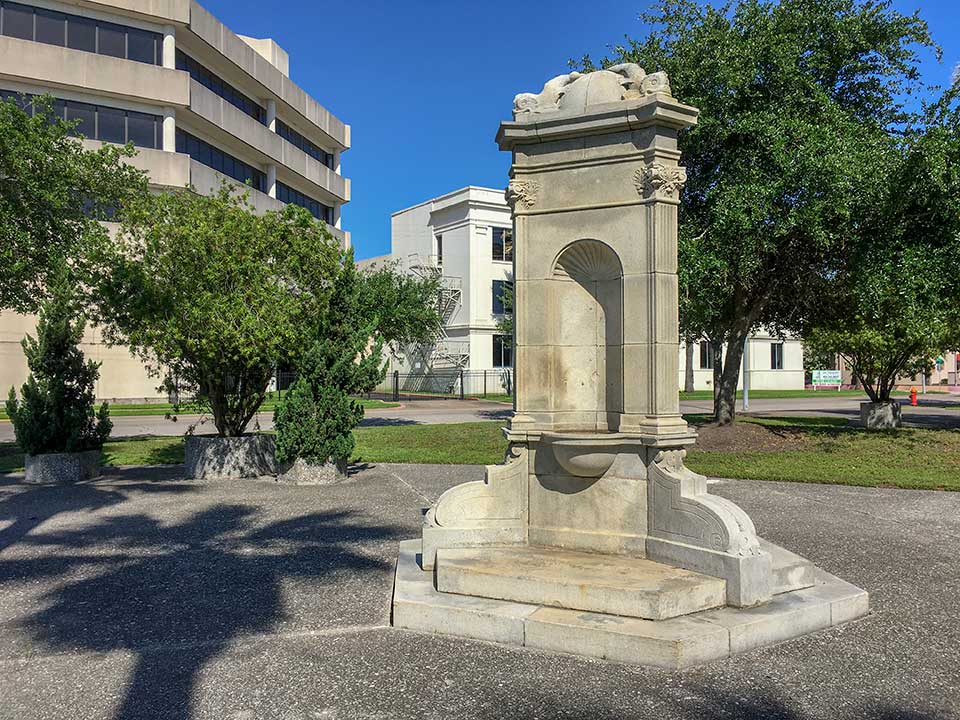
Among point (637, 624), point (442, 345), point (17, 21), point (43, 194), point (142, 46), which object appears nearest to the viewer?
point (637, 624)

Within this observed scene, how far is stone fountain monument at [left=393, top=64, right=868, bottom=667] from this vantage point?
5.18m

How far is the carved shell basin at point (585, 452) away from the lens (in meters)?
6.04

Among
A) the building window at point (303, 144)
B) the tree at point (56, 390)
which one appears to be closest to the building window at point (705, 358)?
the building window at point (303, 144)

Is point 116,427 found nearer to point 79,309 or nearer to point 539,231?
point 79,309

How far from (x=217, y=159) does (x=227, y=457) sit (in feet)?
91.1

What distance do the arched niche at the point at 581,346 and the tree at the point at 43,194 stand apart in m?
10.8

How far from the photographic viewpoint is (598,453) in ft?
20.2

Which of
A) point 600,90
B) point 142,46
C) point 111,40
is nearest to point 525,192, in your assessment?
point 600,90

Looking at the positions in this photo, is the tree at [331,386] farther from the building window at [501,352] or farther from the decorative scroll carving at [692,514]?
the building window at [501,352]

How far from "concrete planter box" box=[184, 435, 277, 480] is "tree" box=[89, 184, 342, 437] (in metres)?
0.93

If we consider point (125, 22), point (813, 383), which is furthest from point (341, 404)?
point (813, 383)

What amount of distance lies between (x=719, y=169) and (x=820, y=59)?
3055 mm

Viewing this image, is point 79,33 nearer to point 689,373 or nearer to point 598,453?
point 598,453

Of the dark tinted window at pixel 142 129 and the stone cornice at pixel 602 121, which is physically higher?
the dark tinted window at pixel 142 129
